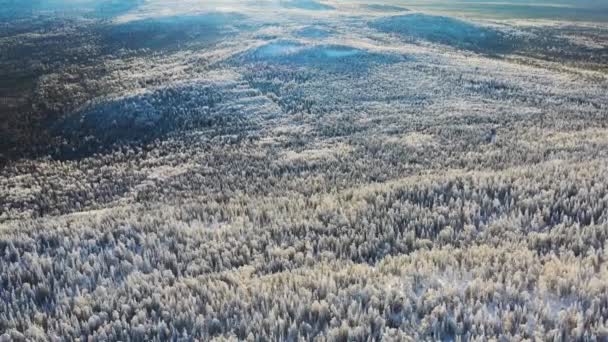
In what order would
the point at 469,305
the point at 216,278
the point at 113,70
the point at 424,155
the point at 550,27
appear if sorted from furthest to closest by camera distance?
the point at 550,27
the point at 113,70
the point at 424,155
the point at 216,278
the point at 469,305

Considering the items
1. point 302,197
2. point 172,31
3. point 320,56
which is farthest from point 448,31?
point 302,197

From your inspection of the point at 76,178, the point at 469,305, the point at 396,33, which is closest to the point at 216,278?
the point at 469,305

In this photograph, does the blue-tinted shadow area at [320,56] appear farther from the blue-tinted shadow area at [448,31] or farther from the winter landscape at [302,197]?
the blue-tinted shadow area at [448,31]

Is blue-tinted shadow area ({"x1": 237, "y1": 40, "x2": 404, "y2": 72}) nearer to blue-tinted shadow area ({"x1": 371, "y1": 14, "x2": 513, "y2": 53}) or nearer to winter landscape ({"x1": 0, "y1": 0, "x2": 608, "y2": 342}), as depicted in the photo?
winter landscape ({"x1": 0, "y1": 0, "x2": 608, "y2": 342})

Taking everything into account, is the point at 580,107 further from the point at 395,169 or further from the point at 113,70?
the point at 113,70

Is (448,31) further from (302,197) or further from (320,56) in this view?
(302,197)

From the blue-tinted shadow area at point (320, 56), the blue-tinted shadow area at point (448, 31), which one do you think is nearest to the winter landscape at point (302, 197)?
the blue-tinted shadow area at point (320, 56)

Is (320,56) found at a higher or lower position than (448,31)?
lower

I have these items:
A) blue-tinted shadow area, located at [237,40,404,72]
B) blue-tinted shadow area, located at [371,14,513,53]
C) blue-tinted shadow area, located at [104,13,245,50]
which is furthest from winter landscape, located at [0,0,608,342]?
blue-tinted shadow area, located at [371,14,513,53]

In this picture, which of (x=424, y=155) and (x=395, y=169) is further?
(x=424, y=155)
